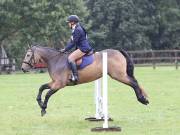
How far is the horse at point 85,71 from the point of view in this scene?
14336mm

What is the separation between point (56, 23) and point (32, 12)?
2.74 m

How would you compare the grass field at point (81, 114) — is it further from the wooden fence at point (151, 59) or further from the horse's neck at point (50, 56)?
the wooden fence at point (151, 59)

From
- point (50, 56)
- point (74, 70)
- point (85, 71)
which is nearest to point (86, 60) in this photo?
point (85, 71)

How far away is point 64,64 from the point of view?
14562 mm

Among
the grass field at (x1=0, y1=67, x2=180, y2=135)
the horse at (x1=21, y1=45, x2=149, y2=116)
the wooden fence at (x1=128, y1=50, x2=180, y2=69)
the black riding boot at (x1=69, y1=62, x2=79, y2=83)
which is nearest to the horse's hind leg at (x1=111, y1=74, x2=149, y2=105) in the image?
the horse at (x1=21, y1=45, x2=149, y2=116)

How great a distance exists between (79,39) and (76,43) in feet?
0.55

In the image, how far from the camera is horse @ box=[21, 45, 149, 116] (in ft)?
47.0

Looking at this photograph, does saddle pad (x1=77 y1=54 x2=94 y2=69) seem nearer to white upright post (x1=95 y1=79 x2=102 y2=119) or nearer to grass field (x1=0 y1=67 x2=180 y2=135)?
white upright post (x1=95 y1=79 x2=102 y2=119)

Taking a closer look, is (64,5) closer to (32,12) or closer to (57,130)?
(32,12)

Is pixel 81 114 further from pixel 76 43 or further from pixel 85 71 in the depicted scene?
pixel 76 43

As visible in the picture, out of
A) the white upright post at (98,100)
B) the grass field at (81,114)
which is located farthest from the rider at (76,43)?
the grass field at (81,114)

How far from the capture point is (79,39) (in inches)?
551

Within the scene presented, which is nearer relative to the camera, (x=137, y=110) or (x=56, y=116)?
(x=56, y=116)

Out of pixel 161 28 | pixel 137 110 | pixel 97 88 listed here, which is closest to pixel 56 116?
pixel 97 88
